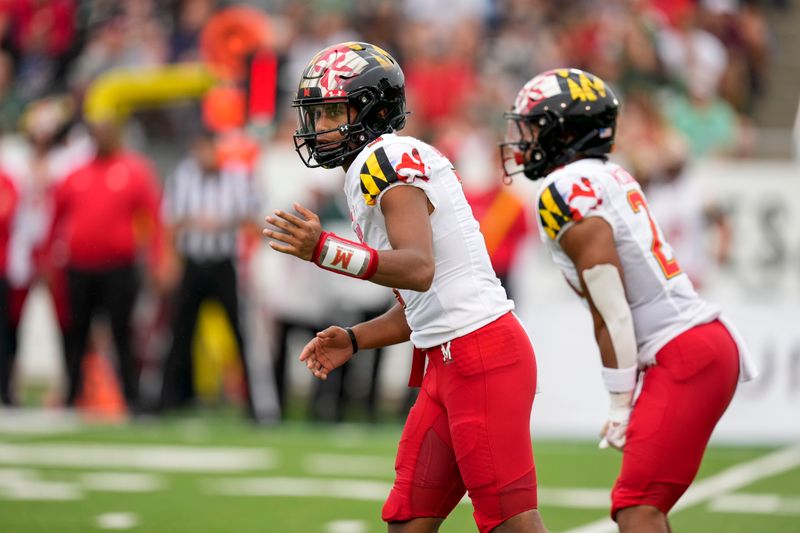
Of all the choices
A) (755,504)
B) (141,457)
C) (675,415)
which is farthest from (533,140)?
(141,457)

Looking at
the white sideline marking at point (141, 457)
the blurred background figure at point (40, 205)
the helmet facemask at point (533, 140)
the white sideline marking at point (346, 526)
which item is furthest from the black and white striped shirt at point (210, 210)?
the helmet facemask at point (533, 140)

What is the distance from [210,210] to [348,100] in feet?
22.3

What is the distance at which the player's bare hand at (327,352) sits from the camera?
4531 millimetres

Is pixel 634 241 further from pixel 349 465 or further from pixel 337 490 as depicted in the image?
pixel 349 465

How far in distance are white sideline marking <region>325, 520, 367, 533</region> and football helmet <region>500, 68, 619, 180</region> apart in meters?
2.46

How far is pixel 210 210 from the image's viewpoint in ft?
36.1

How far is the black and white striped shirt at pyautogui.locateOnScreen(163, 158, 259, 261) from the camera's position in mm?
10984

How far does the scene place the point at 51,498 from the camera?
7.61 meters

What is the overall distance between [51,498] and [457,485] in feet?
12.5

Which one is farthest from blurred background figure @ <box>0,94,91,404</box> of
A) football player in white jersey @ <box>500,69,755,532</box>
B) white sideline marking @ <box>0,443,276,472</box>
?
football player in white jersey @ <box>500,69,755,532</box>

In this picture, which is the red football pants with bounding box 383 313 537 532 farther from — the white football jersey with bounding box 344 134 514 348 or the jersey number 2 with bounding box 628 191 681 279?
the jersey number 2 with bounding box 628 191 681 279

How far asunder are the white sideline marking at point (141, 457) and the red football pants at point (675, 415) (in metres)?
4.47

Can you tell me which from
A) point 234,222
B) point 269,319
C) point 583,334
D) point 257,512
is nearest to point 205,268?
point 234,222

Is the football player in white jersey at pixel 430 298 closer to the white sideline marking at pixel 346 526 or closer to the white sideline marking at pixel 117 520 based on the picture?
the white sideline marking at pixel 346 526
